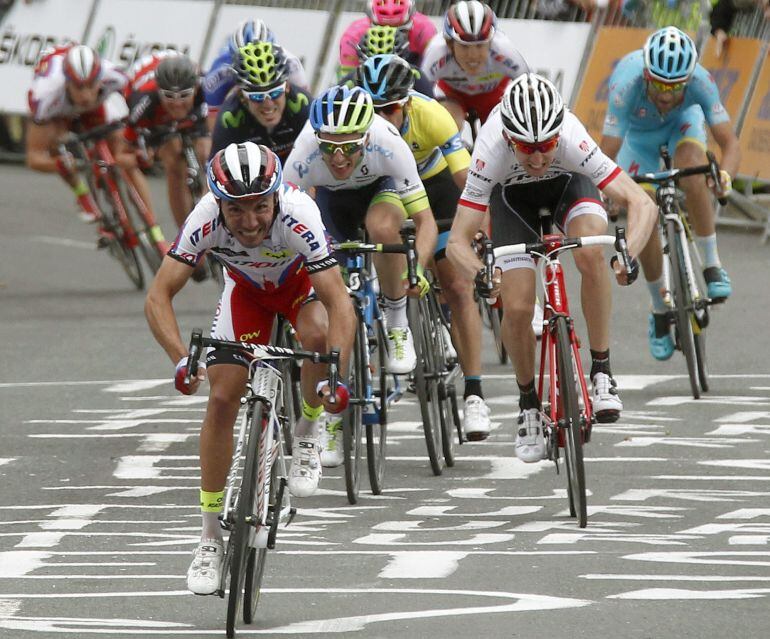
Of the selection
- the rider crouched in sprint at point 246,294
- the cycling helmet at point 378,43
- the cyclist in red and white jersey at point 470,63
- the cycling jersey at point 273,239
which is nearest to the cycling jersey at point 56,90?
the cyclist in red and white jersey at point 470,63

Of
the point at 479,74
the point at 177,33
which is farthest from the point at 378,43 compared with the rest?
the point at 177,33

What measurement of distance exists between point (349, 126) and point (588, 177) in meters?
1.13

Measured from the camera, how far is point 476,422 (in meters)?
10.2

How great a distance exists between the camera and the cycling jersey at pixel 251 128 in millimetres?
Answer: 11578

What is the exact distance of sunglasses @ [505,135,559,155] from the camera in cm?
900

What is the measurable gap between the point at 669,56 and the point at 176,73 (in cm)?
486

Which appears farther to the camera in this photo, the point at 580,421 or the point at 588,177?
the point at 588,177

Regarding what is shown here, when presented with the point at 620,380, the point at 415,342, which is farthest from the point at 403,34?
the point at 415,342

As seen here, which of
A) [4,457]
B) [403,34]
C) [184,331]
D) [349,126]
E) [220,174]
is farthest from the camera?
[184,331]

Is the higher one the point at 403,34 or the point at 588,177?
the point at 403,34

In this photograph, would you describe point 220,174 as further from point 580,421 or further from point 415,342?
point 415,342

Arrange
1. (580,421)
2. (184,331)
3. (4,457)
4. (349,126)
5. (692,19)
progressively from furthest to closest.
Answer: (692,19), (184,331), (4,457), (349,126), (580,421)

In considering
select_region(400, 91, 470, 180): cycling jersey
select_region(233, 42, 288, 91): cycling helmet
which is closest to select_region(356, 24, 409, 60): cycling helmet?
select_region(233, 42, 288, 91): cycling helmet

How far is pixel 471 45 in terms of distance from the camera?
42.3 ft
